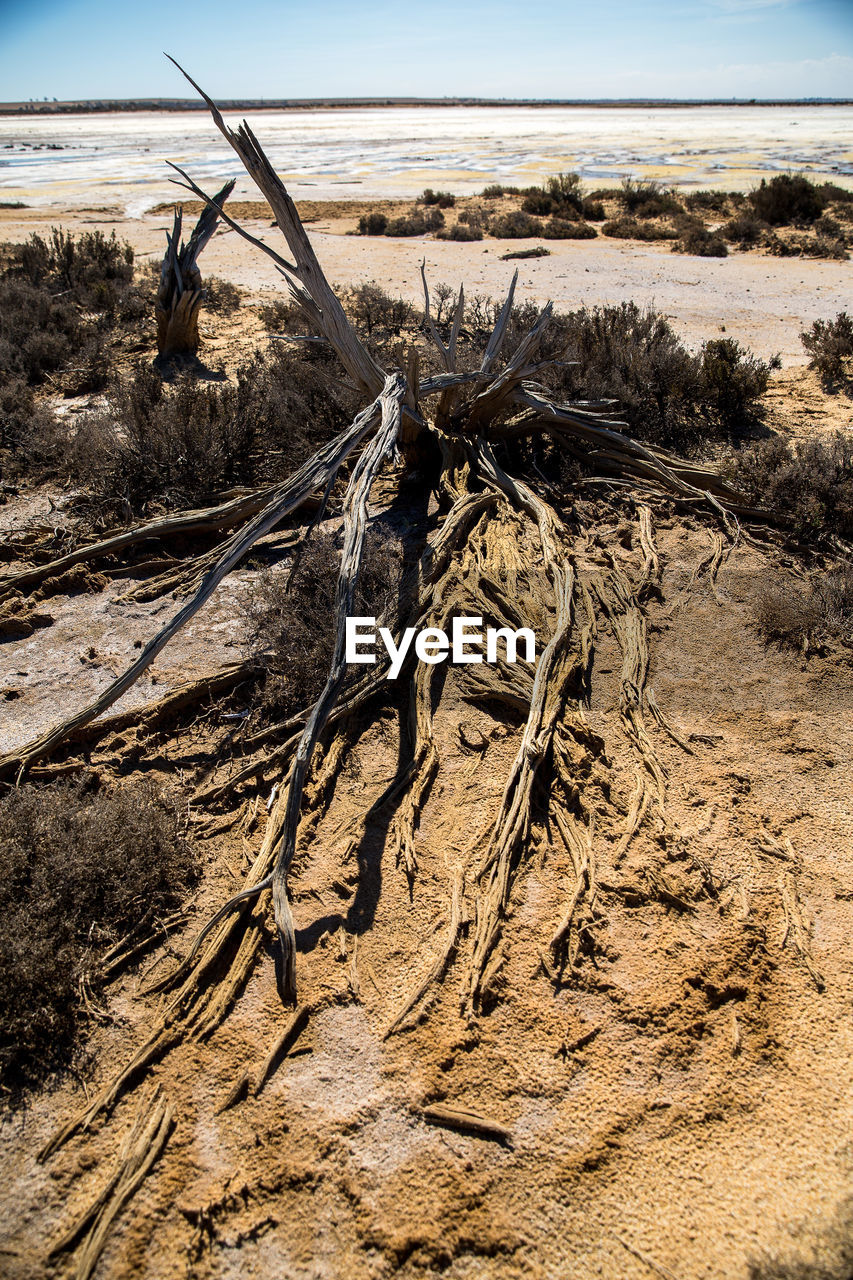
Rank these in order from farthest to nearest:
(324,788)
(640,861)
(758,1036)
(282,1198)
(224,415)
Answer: (224,415) < (324,788) < (640,861) < (758,1036) < (282,1198)

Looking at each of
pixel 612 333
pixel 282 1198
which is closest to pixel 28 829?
pixel 282 1198

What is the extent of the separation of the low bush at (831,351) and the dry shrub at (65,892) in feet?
24.0

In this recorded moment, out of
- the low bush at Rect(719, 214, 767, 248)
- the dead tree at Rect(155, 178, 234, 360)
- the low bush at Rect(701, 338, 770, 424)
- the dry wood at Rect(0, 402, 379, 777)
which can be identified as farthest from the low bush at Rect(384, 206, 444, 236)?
the dry wood at Rect(0, 402, 379, 777)

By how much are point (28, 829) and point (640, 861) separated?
7.62ft

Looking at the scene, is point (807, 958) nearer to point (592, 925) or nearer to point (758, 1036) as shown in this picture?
point (758, 1036)

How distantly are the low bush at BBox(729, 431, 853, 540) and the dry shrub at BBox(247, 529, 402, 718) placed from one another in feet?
8.60

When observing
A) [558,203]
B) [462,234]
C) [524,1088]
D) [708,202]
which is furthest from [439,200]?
[524,1088]

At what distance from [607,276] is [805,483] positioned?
25.6ft

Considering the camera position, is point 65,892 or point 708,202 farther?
point 708,202

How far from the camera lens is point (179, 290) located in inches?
311

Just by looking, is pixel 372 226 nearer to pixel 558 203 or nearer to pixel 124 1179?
pixel 558 203

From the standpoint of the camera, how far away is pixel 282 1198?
2.03 meters

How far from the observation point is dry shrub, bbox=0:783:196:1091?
7.70ft

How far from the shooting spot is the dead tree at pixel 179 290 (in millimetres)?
7867
